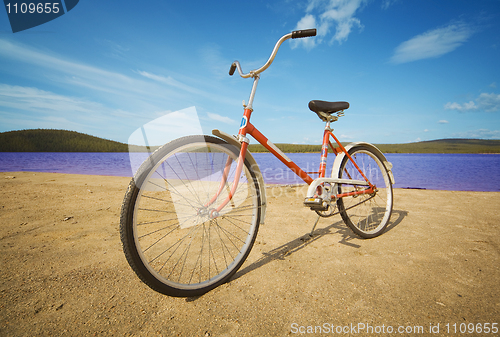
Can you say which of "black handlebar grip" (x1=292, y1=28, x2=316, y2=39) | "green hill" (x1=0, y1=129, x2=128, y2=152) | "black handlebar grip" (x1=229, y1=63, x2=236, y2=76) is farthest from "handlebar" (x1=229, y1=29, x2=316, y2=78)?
"green hill" (x1=0, y1=129, x2=128, y2=152)

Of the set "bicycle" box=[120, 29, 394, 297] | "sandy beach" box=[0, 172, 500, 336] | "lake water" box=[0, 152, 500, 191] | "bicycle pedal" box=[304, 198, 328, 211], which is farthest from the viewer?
"lake water" box=[0, 152, 500, 191]

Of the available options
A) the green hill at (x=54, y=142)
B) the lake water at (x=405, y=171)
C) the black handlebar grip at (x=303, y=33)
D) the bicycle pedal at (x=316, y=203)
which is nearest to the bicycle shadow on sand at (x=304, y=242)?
the bicycle pedal at (x=316, y=203)

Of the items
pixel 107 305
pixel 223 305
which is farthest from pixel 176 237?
pixel 223 305

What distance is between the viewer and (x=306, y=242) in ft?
9.29

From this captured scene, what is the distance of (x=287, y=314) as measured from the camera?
61.1 inches

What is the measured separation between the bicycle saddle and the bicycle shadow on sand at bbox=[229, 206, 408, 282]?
68.6 inches

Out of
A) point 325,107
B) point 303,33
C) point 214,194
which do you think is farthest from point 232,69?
point 214,194

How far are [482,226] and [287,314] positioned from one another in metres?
3.79

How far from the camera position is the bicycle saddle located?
2875 millimetres

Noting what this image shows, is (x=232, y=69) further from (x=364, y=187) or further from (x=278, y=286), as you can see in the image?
(x=364, y=187)

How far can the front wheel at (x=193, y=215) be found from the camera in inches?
60.3

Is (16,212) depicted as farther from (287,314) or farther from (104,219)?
(287,314)

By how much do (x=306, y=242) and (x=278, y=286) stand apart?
1.08 m

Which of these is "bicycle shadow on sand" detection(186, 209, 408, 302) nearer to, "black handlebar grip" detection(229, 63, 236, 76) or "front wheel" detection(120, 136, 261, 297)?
"front wheel" detection(120, 136, 261, 297)
